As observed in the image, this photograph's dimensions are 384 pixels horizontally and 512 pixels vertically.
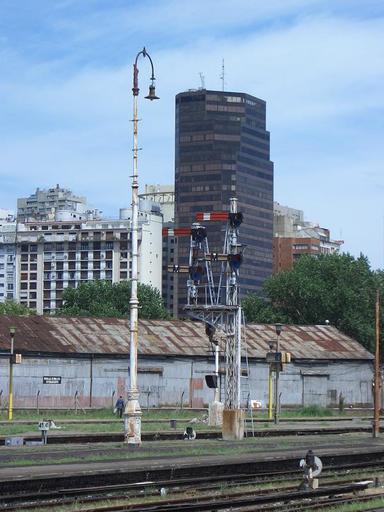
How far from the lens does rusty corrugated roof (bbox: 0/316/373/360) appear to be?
72500 millimetres

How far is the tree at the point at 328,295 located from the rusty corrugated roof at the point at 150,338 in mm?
35012

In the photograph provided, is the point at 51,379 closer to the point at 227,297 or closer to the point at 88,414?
the point at 88,414

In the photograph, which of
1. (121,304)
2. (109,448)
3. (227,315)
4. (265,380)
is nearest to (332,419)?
(265,380)

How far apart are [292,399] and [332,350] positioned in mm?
6567

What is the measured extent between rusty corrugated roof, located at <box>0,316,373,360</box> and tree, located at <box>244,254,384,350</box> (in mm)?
35012

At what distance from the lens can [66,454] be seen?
34938mm

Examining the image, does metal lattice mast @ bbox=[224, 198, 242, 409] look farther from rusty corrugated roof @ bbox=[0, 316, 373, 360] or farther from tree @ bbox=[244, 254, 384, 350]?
tree @ bbox=[244, 254, 384, 350]

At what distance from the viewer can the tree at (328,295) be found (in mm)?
125750

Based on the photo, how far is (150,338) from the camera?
256ft

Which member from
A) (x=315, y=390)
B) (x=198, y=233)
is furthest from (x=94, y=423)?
(x=315, y=390)

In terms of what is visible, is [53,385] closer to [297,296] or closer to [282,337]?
[282,337]

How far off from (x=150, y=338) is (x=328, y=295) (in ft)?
172

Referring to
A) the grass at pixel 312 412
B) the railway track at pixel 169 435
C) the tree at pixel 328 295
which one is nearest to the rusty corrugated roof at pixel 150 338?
the grass at pixel 312 412

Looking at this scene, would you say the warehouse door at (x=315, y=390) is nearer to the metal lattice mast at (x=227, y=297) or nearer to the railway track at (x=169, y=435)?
the railway track at (x=169, y=435)
